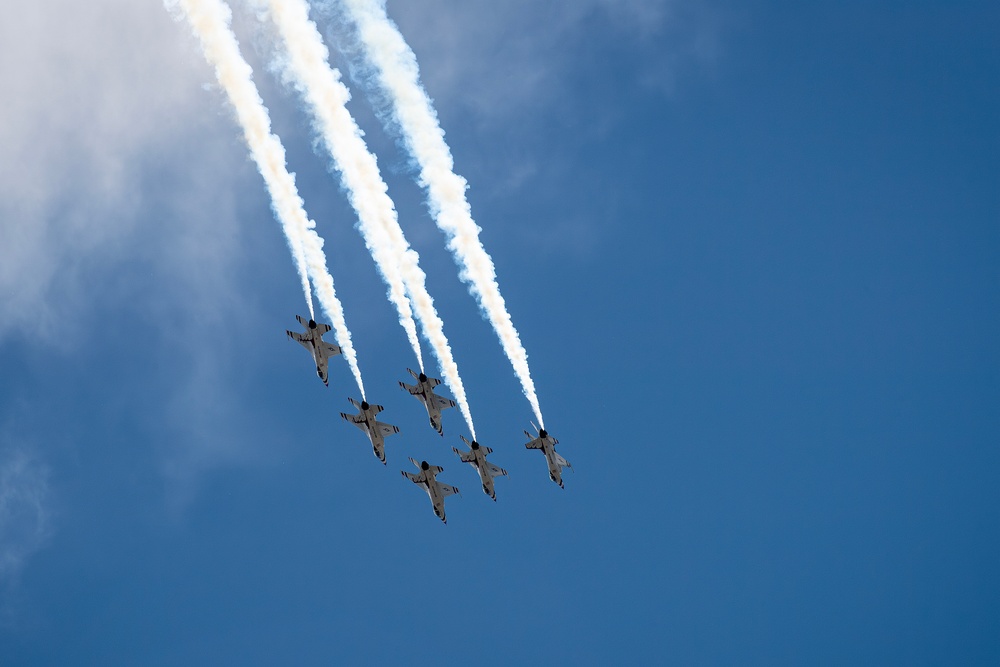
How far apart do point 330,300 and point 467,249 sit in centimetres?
429

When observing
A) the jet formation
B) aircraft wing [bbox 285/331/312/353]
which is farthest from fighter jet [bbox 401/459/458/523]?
aircraft wing [bbox 285/331/312/353]

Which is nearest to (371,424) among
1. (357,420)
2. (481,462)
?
(357,420)

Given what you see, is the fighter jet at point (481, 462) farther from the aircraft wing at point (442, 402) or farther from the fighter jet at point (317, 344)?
the fighter jet at point (317, 344)

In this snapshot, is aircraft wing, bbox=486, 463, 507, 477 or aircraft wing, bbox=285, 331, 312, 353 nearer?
aircraft wing, bbox=285, 331, 312, 353

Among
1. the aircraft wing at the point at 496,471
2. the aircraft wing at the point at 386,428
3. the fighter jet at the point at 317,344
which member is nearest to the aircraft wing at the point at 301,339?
the fighter jet at the point at 317,344

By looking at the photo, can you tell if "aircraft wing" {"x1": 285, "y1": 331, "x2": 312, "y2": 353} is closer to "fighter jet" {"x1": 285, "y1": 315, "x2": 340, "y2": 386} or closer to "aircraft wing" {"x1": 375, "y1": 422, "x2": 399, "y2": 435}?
"fighter jet" {"x1": 285, "y1": 315, "x2": 340, "y2": 386}

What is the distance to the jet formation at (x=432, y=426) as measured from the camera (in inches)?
1699

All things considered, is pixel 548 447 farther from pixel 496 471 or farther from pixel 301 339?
pixel 301 339

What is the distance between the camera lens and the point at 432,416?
148 feet

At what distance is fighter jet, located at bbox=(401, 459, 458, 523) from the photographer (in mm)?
45906

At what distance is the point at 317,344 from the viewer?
43.2 metres

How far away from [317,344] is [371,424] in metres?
3.94

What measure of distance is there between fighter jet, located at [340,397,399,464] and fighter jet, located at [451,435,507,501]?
2492mm

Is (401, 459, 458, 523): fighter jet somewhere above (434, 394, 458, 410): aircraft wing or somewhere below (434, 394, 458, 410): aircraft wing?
below
